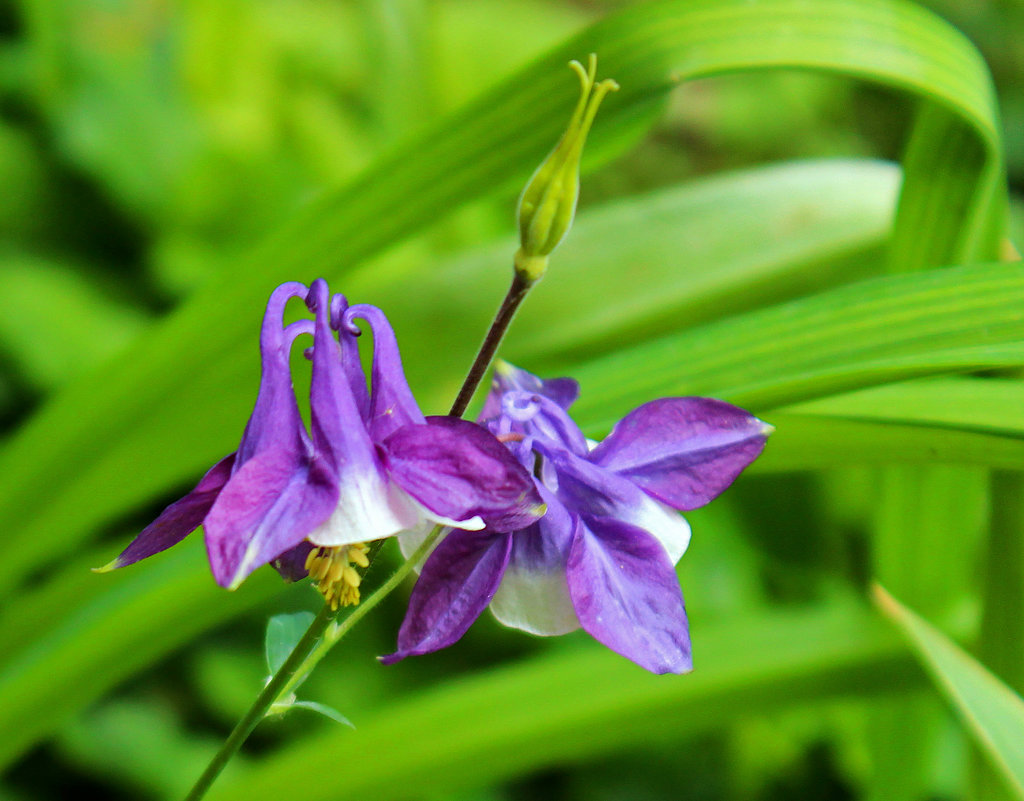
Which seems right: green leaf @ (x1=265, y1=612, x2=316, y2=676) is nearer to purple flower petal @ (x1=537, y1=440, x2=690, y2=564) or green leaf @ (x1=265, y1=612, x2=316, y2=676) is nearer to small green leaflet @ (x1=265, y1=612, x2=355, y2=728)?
small green leaflet @ (x1=265, y1=612, x2=355, y2=728)

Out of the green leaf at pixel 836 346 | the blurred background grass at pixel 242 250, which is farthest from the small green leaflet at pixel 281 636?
the blurred background grass at pixel 242 250

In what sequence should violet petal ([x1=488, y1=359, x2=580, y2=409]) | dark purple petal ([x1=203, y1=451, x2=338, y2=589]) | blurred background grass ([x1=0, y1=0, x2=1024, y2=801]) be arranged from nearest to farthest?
dark purple petal ([x1=203, y1=451, x2=338, y2=589])
violet petal ([x1=488, y1=359, x2=580, y2=409])
blurred background grass ([x1=0, y1=0, x2=1024, y2=801])

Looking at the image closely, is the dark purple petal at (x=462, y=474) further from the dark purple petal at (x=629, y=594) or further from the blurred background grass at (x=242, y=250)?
the blurred background grass at (x=242, y=250)

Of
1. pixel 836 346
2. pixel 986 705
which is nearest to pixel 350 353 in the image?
pixel 836 346

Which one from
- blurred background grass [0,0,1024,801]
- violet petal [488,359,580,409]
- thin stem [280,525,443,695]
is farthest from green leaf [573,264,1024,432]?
blurred background grass [0,0,1024,801]

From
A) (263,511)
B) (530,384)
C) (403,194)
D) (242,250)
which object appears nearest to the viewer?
(263,511)

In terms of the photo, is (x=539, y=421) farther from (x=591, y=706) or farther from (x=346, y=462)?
(x=591, y=706)

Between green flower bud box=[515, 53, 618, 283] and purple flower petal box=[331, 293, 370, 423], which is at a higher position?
green flower bud box=[515, 53, 618, 283]
